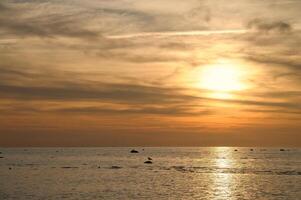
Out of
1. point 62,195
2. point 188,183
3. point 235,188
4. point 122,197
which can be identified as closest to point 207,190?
point 235,188

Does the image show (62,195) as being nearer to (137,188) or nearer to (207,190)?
(137,188)

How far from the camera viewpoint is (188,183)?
4124 inches

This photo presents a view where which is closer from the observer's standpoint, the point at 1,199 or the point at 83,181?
the point at 1,199

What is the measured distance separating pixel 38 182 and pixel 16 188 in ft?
39.2

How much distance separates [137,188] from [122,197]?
46.0 ft

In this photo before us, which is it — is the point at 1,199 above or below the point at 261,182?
below

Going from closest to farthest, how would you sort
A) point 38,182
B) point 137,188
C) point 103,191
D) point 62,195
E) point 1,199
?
point 1,199 < point 62,195 < point 103,191 < point 137,188 < point 38,182

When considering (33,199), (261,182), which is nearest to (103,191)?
(33,199)

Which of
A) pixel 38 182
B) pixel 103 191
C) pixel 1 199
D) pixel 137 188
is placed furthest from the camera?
pixel 38 182

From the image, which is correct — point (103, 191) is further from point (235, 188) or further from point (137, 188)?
point (235, 188)

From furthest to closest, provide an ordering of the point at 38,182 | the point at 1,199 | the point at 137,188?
1. the point at 38,182
2. the point at 137,188
3. the point at 1,199

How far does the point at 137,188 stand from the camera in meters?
93.8

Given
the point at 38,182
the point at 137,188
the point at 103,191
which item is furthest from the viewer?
the point at 38,182

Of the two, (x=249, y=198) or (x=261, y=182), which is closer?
(x=249, y=198)
